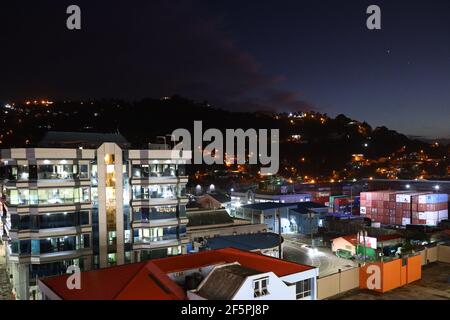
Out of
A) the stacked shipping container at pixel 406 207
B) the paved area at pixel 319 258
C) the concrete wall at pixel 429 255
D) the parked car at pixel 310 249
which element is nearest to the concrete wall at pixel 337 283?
the paved area at pixel 319 258

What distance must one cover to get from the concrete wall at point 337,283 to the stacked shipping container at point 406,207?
31.8 meters

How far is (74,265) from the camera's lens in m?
27.4

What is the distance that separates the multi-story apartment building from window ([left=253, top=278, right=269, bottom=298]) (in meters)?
16.0

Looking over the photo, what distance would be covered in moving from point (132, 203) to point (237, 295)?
56.0ft

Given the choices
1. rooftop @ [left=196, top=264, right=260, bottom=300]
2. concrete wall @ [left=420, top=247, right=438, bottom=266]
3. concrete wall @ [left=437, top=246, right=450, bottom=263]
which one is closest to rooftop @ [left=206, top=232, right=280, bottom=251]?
concrete wall @ [left=420, top=247, right=438, bottom=266]

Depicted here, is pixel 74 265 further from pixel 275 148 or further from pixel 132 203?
pixel 275 148

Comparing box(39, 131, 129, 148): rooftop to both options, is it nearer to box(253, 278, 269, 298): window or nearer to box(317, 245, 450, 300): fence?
box(317, 245, 450, 300): fence

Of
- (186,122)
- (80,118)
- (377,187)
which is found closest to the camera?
(377,187)

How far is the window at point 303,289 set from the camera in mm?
18705

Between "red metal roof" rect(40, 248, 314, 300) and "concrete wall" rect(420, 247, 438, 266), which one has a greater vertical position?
"red metal roof" rect(40, 248, 314, 300)

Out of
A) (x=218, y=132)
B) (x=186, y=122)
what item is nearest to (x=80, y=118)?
(x=186, y=122)

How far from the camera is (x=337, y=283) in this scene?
79.2ft

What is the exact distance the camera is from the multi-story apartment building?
26391mm

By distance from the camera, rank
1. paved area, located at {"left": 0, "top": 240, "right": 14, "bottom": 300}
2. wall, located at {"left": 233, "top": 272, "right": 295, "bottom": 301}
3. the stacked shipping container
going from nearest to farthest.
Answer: wall, located at {"left": 233, "top": 272, "right": 295, "bottom": 301}
paved area, located at {"left": 0, "top": 240, "right": 14, "bottom": 300}
the stacked shipping container
